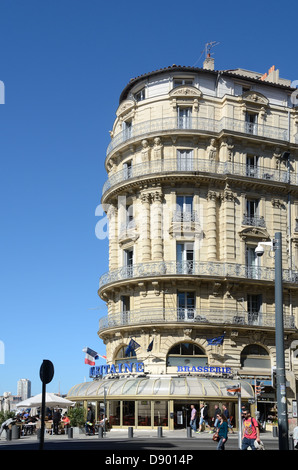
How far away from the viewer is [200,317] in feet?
129

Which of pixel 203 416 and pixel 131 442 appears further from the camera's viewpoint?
pixel 203 416

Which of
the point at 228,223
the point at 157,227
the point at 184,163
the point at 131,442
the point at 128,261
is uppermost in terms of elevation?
the point at 184,163

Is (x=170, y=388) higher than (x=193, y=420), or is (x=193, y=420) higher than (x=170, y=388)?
(x=170, y=388)

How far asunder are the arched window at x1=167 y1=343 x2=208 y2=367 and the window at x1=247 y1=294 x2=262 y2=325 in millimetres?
3759

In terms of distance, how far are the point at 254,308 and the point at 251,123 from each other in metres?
12.5

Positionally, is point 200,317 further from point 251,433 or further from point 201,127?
point 251,433

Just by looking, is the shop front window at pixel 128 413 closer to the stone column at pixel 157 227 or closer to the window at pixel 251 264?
the stone column at pixel 157 227

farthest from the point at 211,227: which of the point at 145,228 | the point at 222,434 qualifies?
the point at 222,434

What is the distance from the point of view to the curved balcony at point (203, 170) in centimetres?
4203

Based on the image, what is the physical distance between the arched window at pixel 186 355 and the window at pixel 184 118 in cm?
1425

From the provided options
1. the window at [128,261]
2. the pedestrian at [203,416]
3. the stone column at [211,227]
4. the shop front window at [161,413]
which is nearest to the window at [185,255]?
the stone column at [211,227]

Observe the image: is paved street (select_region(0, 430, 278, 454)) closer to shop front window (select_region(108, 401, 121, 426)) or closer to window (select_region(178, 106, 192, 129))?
shop front window (select_region(108, 401, 121, 426))

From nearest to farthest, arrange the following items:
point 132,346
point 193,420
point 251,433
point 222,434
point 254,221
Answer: point 251,433, point 222,434, point 193,420, point 132,346, point 254,221

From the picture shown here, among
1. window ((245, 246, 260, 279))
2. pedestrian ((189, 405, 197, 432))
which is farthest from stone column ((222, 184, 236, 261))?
Answer: pedestrian ((189, 405, 197, 432))
